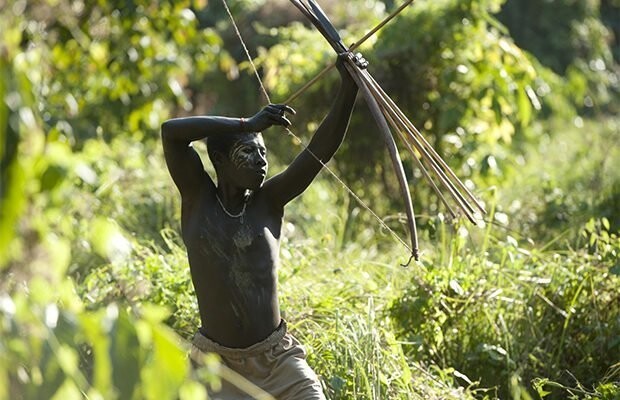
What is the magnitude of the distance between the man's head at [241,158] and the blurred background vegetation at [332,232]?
0.57 metres

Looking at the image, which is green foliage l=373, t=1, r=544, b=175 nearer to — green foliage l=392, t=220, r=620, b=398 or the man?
green foliage l=392, t=220, r=620, b=398

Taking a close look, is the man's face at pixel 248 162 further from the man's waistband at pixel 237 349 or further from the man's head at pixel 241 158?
the man's waistband at pixel 237 349

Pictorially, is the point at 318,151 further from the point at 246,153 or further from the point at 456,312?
the point at 456,312

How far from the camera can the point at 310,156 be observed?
14.4ft

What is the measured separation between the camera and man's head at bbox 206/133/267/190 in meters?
4.26

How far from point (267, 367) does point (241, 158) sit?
72cm

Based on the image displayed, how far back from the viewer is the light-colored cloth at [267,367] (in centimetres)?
420

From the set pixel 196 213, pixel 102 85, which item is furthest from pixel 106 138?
pixel 196 213

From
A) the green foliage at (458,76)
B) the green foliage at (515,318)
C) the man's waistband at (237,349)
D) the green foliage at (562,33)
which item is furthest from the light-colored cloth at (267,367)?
the green foliage at (562,33)

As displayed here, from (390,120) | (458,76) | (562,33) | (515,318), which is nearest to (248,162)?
(390,120)

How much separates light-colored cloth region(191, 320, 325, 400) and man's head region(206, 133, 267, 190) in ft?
1.77

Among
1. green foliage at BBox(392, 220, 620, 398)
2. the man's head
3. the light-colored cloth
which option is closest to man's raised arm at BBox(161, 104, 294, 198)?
the man's head

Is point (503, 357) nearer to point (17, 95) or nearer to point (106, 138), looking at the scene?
point (17, 95)

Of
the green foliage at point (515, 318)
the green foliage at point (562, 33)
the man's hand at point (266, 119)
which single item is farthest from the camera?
the green foliage at point (562, 33)
